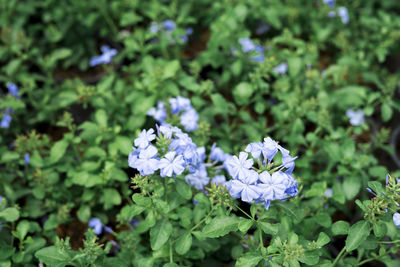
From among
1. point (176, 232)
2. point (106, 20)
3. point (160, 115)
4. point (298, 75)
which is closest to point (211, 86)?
point (160, 115)

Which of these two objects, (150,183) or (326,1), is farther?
(326,1)

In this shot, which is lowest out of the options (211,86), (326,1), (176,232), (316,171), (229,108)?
(316,171)

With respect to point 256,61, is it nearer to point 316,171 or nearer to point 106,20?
point 316,171

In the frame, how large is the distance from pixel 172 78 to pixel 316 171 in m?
1.12

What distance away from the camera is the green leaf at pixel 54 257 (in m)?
1.49

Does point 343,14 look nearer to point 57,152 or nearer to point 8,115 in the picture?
point 57,152

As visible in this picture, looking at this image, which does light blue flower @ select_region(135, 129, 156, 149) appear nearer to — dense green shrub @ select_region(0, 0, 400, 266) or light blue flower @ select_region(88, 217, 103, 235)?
dense green shrub @ select_region(0, 0, 400, 266)

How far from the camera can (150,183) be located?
1.42 metres

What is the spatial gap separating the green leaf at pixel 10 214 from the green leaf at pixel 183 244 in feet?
2.46

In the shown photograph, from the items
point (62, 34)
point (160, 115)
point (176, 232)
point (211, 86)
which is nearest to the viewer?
point (176, 232)

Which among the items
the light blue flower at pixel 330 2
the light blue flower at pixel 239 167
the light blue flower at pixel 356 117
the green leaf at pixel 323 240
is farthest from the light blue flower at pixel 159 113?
the light blue flower at pixel 330 2

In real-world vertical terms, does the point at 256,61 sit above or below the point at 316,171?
above

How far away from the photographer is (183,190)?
1518mm

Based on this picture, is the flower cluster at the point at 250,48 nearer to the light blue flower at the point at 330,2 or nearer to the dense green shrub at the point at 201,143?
the dense green shrub at the point at 201,143
